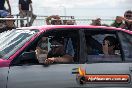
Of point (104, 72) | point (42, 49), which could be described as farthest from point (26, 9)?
point (104, 72)

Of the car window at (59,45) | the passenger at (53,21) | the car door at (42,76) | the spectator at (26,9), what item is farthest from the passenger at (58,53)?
the spectator at (26,9)

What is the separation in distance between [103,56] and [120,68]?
0.32m

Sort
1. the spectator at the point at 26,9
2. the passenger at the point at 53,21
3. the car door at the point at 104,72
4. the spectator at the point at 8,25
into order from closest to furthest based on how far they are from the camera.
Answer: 1. the car door at the point at 104,72
2. the spectator at the point at 8,25
3. the passenger at the point at 53,21
4. the spectator at the point at 26,9

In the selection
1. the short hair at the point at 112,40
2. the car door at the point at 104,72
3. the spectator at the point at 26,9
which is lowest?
the car door at the point at 104,72

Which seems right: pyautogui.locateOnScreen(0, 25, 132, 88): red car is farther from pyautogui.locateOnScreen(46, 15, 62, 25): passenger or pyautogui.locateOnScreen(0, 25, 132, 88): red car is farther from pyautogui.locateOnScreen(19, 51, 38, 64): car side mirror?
pyautogui.locateOnScreen(46, 15, 62, 25): passenger

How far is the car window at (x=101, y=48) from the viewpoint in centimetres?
698

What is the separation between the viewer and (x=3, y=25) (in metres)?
12.4

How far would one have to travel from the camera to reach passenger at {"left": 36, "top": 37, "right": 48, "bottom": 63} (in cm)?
678

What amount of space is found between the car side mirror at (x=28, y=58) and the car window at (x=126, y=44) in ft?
4.61

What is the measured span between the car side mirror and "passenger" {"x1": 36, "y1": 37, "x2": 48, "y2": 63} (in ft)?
0.62

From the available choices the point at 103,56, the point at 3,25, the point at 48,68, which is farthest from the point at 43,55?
the point at 3,25

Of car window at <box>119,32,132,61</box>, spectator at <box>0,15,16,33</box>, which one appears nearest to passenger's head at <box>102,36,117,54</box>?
car window at <box>119,32,132,61</box>

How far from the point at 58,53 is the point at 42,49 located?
0.78 ft

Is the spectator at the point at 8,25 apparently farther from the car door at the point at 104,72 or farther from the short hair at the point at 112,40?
the car door at the point at 104,72
